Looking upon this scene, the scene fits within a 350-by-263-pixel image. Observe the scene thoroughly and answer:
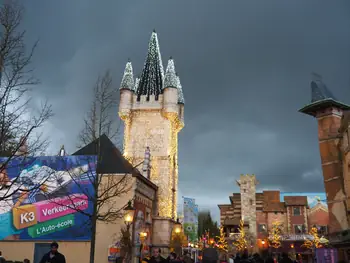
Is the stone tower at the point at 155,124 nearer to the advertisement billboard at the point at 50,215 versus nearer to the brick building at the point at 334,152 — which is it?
the advertisement billboard at the point at 50,215

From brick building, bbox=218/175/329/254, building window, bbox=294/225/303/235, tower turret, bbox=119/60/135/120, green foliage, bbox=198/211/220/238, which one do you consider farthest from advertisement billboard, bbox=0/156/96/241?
green foliage, bbox=198/211/220/238

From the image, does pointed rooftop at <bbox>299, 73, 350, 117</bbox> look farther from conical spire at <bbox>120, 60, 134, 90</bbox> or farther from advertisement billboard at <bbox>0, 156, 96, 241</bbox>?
conical spire at <bbox>120, 60, 134, 90</bbox>

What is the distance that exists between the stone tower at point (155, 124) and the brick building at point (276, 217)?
Result: 14.2m

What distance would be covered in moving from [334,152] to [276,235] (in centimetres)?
2818

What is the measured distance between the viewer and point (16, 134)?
12070 mm

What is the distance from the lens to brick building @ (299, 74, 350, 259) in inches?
990

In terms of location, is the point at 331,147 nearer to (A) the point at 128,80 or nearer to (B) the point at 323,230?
(B) the point at 323,230

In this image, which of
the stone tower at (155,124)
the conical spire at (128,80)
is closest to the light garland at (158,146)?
the stone tower at (155,124)

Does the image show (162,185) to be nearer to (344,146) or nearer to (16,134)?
(344,146)

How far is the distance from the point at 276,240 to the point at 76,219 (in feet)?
107

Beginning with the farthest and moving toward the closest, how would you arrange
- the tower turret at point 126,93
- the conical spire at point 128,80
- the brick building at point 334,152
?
the conical spire at point 128,80, the tower turret at point 126,93, the brick building at point 334,152

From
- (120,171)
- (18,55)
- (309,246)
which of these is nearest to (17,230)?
(120,171)

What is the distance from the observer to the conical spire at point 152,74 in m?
53.7

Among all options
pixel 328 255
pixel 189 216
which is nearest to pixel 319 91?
pixel 328 255
